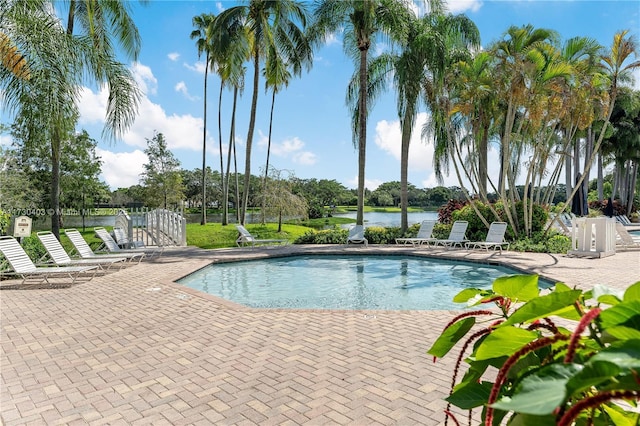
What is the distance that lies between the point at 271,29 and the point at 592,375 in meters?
20.8

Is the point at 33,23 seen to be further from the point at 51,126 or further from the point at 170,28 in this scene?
the point at 170,28

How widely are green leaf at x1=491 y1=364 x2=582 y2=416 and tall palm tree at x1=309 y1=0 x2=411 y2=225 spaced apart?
54.3ft

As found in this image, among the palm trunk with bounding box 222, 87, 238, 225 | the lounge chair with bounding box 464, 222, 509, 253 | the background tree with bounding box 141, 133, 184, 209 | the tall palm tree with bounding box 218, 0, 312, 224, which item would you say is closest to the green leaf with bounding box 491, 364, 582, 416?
the lounge chair with bounding box 464, 222, 509, 253

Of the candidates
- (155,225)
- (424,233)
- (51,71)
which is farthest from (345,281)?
(155,225)

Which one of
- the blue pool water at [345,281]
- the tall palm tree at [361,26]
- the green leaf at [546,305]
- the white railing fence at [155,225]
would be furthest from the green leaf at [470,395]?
the tall palm tree at [361,26]

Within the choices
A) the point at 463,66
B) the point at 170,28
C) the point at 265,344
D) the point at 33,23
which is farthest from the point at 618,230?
the point at 33,23

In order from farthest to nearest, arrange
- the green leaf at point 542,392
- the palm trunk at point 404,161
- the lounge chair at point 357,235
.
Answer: the palm trunk at point 404,161 < the lounge chair at point 357,235 < the green leaf at point 542,392

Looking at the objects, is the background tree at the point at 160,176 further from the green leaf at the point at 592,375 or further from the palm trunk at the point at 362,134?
the green leaf at the point at 592,375

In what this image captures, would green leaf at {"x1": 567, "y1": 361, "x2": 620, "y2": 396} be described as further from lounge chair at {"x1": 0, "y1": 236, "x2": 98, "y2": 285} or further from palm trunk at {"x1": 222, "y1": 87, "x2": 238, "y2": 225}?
palm trunk at {"x1": 222, "y1": 87, "x2": 238, "y2": 225}

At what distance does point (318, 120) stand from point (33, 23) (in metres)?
17.5

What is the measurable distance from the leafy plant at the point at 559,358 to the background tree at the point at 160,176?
31553 millimetres

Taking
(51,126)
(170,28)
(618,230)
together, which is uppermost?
(170,28)

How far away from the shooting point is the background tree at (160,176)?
30297mm

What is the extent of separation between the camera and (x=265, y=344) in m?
4.73
